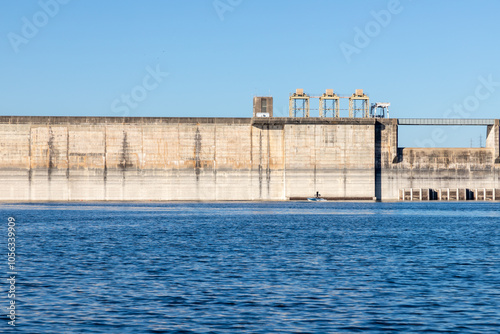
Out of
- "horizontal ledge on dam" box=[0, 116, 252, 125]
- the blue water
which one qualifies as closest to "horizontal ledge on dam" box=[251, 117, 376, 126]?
"horizontal ledge on dam" box=[0, 116, 252, 125]

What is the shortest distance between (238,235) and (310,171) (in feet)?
276

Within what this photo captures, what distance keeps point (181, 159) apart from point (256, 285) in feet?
376

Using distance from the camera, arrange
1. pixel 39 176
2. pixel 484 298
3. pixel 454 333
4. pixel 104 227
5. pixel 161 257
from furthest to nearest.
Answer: pixel 39 176, pixel 104 227, pixel 161 257, pixel 484 298, pixel 454 333

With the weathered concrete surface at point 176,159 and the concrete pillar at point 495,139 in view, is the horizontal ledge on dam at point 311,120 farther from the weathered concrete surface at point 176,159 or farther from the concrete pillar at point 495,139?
the concrete pillar at point 495,139

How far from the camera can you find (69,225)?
75.2 meters

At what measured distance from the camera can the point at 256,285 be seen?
3086 cm

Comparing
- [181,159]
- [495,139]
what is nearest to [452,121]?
[495,139]

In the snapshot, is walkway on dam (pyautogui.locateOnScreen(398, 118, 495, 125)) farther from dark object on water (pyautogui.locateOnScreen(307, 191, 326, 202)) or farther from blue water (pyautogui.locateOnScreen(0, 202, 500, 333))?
blue water (pyautogui.locateOnScreen(0, 202, 500, 333))

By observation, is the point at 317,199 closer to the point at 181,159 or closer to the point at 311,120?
the point at 311,120

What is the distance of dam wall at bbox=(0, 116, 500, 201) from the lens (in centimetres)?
14412

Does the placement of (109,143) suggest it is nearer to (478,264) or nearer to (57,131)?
(57,131)

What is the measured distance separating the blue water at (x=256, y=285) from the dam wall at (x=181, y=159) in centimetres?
8802

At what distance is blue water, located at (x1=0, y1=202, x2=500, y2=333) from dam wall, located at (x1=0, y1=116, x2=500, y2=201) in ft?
289

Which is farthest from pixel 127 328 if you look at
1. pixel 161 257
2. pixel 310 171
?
pixel 310 171
